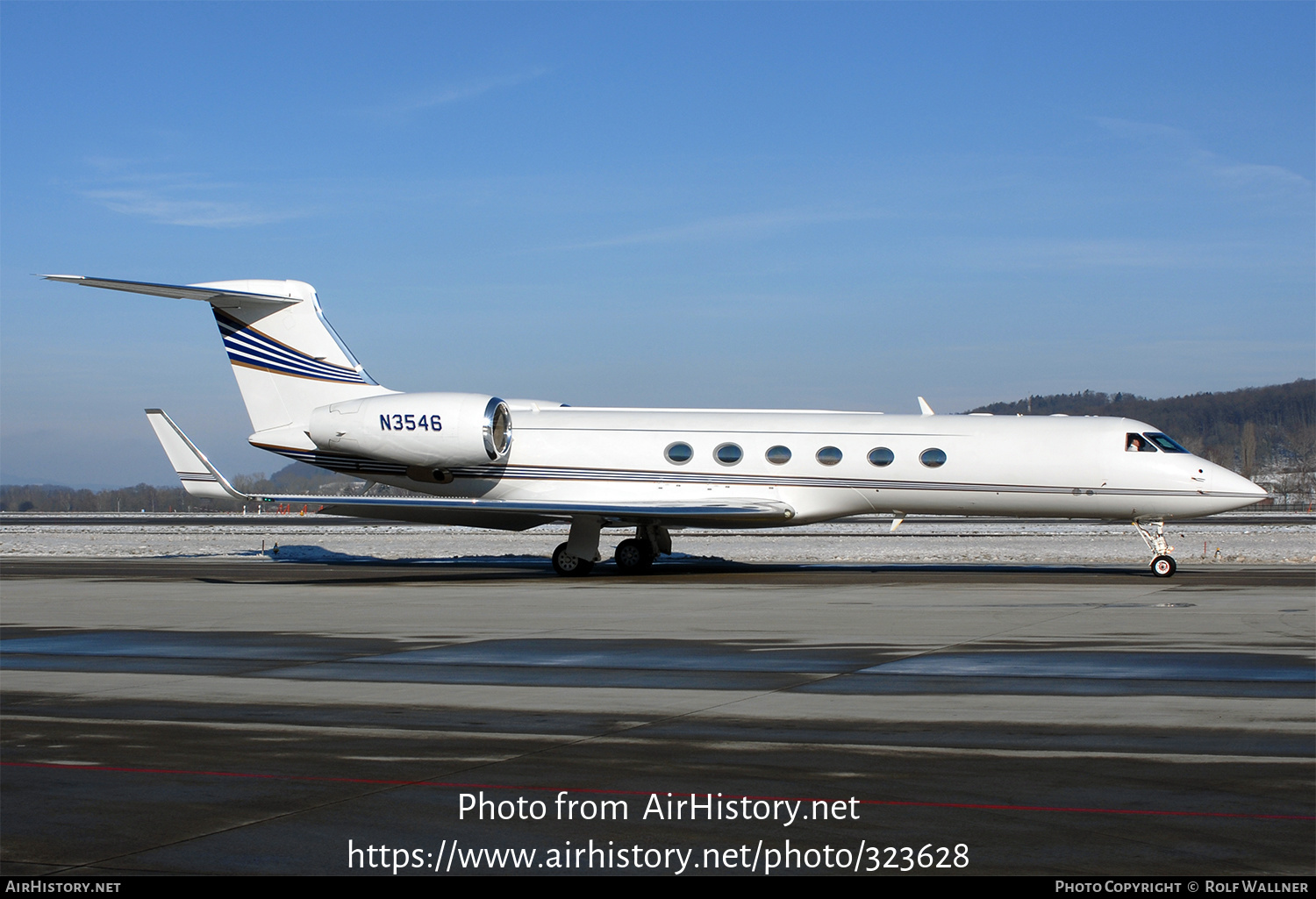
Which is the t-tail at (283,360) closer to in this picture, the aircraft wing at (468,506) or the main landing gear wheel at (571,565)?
the aircraft wing at (468,506)

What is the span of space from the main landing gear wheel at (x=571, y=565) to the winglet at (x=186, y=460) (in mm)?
6486

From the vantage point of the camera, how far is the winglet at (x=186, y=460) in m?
22.3

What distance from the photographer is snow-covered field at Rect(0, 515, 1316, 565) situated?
90.6 feet

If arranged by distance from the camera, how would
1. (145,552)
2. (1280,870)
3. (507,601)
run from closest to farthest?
1. (1280,870)
2. (507,601)
3. (145,552)

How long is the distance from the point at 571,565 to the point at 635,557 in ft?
4.74

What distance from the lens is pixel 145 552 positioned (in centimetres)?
3142

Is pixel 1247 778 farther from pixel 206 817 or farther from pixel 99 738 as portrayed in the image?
pixel 99 738

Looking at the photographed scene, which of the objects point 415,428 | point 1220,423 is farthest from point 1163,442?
point 1220,423

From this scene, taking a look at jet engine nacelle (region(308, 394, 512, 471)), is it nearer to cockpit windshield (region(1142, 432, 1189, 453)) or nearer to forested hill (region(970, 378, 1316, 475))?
cockpit windshield (region(1142, 432, 1189, 453))

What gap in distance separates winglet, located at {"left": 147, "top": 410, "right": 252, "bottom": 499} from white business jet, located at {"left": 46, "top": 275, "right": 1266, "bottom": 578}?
0.04m

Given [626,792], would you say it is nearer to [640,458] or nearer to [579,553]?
[579,553]

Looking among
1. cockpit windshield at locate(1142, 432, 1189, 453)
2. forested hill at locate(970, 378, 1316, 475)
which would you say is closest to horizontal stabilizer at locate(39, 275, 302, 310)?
cockpit windshield at locate(1142, 432, 1189, 453)

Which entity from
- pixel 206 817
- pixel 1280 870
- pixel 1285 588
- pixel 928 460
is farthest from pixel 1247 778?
→ pixel 928 460

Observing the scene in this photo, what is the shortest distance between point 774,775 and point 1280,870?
2471 mm
